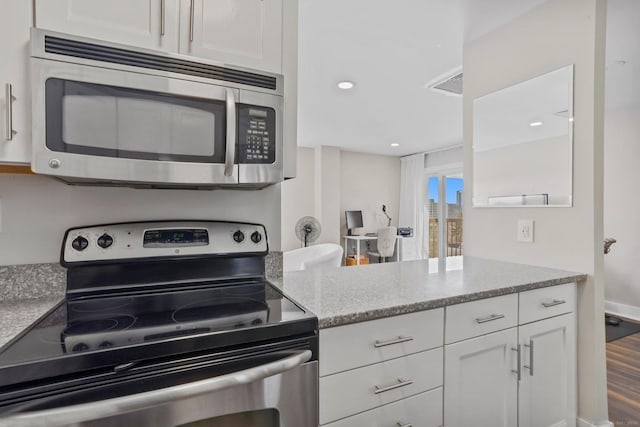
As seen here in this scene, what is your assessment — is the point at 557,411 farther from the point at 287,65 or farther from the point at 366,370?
the point at 287,65

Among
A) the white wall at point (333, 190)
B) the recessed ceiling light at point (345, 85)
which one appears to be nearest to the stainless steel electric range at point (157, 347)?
the recessed ceiling light at point (345, 85)

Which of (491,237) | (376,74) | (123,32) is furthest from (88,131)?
(376,74)

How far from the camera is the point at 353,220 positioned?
6.20m

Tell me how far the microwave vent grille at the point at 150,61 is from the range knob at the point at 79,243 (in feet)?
1.91

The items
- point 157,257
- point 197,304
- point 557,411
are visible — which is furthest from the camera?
point 557,411

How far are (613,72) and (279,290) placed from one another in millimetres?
3370

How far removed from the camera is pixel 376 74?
273 cm

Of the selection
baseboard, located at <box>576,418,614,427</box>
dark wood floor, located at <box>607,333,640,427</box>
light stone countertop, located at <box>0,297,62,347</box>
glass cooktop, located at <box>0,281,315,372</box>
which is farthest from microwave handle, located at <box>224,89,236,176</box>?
dark wood floor, located at <box>607,333,640,427</box>

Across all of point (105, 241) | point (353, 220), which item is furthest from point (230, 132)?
point (353, 220)

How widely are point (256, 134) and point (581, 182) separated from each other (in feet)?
5.10

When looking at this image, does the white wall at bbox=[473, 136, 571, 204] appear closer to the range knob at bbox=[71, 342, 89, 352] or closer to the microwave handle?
the microwave handle

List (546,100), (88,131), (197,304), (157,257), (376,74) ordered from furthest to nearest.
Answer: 1. (376,74)
2. (546,100)
3. (157,257)
4. (197,304)
5. (88,131)

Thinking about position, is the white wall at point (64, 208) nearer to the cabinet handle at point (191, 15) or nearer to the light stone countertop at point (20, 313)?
the light stone countertop at point (20, 313)

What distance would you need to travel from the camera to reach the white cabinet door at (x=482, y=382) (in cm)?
114
